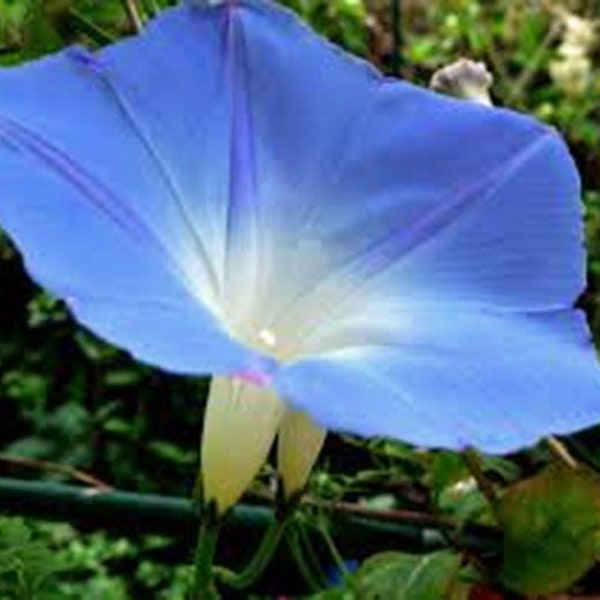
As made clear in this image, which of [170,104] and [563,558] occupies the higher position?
[170,104]

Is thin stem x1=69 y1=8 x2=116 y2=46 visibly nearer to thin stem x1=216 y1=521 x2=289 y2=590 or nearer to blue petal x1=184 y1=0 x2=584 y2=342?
blue petal x1=184 y1=0 x2=584 y2=342

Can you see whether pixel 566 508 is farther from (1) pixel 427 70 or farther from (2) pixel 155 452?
(1) pixel 427 70

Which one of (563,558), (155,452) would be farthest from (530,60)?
(563,558)

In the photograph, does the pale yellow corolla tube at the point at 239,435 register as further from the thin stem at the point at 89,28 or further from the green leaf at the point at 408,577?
the thin stem at the point at 89,28

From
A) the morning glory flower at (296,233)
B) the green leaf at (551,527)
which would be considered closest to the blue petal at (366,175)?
the morning glory flower at (296,233)

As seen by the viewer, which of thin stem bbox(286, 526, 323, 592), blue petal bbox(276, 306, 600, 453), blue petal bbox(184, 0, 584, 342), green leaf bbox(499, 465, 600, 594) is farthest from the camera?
thin stem bbox(286, 526, 323, 592)

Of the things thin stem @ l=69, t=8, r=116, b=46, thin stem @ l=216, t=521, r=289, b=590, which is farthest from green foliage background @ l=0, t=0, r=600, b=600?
thin stem @ l=216, t=521, r=289, b=590

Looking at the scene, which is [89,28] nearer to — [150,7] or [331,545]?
[150,7]
